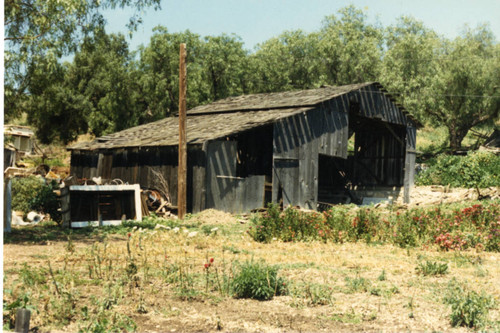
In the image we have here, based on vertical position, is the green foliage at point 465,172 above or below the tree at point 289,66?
below

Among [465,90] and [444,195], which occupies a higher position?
[465,90]

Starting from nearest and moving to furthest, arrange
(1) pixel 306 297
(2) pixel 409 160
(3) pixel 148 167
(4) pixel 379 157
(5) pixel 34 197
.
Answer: (1) pixel 306 297
(5) pixel 34 197
(3) pixel 148 167
(2) pixel 409 160
(4) pixel 379 157

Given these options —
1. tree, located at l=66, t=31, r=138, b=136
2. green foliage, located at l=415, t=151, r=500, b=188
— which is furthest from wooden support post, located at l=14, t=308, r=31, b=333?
tree, located at l=66, t=31, r=138, b=136

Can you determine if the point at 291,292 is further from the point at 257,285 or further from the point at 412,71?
the point at 412,71

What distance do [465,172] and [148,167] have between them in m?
18.1

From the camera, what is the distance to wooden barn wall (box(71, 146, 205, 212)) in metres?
20.9

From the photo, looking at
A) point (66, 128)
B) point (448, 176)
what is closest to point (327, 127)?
point (448, 176)

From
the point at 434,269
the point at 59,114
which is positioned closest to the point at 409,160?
the point at 434,269

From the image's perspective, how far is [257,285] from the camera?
6.97 meters

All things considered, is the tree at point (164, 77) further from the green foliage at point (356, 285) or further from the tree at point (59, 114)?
the green foliage at point (356, 285)

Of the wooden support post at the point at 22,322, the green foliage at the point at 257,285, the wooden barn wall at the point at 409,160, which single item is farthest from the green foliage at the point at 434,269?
the wooden barn wall at the point at 409,160

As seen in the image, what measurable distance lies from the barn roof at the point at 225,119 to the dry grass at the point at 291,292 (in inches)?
428

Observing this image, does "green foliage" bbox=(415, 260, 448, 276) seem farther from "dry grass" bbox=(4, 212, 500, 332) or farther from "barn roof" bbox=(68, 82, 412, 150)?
"barn roof" bbox=(68, 82, 412, 150)

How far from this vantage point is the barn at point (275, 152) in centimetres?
2141
